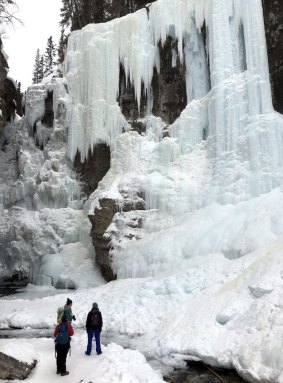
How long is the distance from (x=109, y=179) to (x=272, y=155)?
321 inches

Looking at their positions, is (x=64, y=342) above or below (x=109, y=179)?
below

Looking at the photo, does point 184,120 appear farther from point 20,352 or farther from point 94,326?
point 20,352

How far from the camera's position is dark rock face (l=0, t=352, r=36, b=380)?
24.9 ft

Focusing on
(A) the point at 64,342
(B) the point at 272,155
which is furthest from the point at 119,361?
(B) the point at 272,155

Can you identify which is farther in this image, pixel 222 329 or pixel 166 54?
pixel 166 54

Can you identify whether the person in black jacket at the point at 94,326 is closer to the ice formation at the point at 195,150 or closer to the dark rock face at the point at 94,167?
the ice formation at the point at 195,150

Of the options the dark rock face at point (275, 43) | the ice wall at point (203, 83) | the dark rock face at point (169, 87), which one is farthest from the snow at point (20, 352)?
the dark rock face at point (275, 43)

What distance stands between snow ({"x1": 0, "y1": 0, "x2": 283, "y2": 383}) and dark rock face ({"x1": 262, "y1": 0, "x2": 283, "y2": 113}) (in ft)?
4.63

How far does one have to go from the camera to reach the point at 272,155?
55.2ft

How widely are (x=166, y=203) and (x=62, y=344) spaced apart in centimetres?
1129

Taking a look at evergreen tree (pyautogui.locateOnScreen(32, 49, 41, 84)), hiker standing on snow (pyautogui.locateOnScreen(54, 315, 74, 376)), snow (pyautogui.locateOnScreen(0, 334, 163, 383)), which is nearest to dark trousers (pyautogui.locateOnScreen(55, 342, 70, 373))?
hiker standing on snow (pyautogui.locateOnScreen(54, 315, 74, 376))

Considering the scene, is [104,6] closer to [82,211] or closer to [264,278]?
[82,211]

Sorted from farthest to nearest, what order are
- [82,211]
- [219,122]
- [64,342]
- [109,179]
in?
[82,211] < [109,179] < [219,122] < [64,342]

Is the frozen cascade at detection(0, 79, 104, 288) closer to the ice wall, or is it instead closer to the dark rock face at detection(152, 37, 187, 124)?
the ice wall
